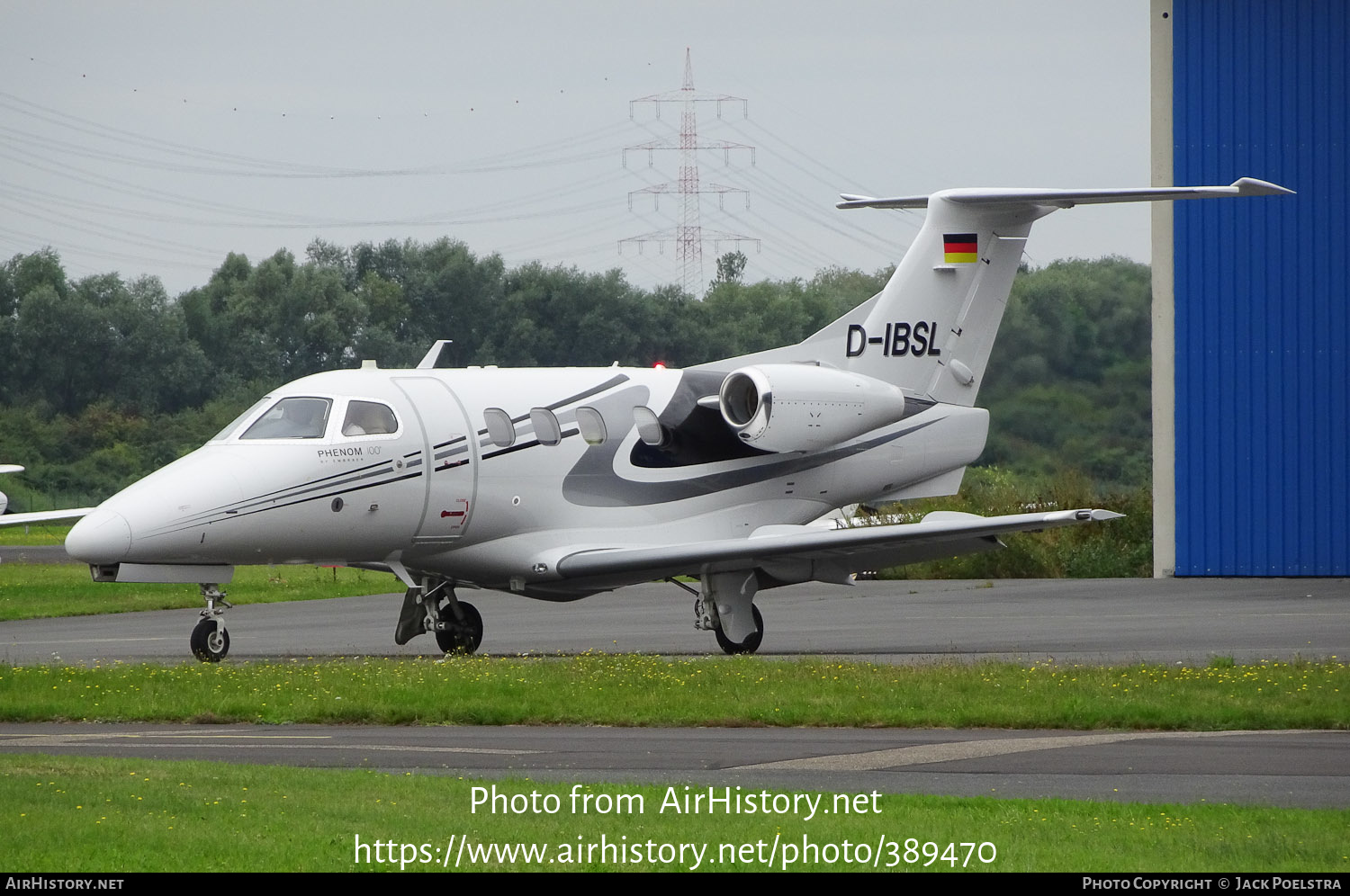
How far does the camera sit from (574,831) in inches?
361

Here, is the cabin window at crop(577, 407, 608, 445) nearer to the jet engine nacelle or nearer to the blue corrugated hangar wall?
the jet engine nacelle

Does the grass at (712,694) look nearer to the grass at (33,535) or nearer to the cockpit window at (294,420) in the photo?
the cockpit window at (294,420)

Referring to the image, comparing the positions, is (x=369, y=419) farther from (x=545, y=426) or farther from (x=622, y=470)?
(x=622, y=470)

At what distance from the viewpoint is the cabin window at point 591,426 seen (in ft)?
73.2

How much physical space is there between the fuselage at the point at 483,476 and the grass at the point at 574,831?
29.2 ft

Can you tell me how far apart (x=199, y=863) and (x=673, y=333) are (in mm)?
54843

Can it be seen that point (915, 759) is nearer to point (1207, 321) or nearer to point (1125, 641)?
point (1125, 641)

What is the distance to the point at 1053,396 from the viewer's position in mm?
41000

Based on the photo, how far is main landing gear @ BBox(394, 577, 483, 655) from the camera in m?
22.5

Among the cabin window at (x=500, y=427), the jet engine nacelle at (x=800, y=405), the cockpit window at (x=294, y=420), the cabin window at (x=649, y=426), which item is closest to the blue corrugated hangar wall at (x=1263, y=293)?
the jet engine nacelle at (x=800, y=405)

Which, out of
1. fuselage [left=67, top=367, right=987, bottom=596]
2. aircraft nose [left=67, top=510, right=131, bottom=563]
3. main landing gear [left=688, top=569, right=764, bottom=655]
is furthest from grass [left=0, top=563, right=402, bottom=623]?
main landing gear [left=688, top=569, right=764, bottom=655]

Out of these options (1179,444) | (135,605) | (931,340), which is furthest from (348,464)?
(1179,444)

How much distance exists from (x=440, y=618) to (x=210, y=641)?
138 inches

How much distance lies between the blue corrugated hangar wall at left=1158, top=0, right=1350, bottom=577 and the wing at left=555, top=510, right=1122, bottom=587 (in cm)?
1623
